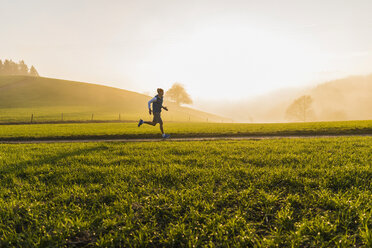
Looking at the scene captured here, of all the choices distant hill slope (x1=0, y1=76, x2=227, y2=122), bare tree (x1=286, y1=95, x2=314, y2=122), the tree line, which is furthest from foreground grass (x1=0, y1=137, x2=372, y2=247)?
the tree line

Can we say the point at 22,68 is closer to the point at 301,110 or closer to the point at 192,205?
the point at 301,110

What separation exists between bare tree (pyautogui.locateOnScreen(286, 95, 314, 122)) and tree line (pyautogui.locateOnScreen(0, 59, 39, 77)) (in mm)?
233030

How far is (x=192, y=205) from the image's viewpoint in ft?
10.8

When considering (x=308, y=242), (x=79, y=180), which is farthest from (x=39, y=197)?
(x=308, y=242)

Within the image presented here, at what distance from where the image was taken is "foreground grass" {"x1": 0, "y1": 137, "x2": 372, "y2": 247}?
2512mm

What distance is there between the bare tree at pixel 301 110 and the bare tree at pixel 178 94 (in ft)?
171

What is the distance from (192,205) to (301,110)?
94.8m

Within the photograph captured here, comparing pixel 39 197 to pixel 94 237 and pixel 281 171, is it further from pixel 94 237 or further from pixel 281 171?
pixel 281 171

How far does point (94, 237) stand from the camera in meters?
2.65

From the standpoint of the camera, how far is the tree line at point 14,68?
6609 inches

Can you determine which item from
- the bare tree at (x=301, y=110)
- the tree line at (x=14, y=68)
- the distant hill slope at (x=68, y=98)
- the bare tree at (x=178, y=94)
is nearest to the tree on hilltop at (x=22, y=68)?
the tree line at (x=14, y=68)

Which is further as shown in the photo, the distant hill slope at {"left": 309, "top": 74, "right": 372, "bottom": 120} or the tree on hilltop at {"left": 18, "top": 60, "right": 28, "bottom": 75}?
the tree on hilltop at {"left": 18, "top": 60, "right": 28, "bottom": 75}

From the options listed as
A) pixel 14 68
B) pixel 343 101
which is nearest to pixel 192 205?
pixel 343 101

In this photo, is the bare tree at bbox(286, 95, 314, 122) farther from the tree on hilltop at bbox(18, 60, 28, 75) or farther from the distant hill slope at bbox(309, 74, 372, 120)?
the tree on hilltop at bbox(18, 60, 28, 75)
